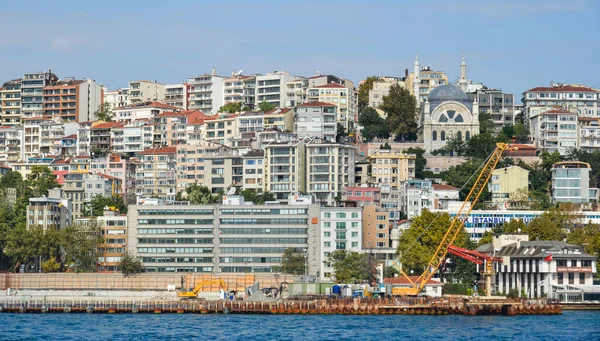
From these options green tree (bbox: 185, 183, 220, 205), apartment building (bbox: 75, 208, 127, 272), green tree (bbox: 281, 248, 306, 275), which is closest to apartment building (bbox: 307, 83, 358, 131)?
green tree (bbox: 185, 183, 220, 205)

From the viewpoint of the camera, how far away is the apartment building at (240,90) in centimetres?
16912

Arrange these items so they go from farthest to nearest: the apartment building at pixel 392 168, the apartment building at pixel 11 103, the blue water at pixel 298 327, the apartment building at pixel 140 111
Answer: the apartment building at pixel 11 103, the apartment building at pixel 140 111, the apartment building at pixel 392 168, the blue water at pixel 298 327

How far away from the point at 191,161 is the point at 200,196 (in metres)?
16.3

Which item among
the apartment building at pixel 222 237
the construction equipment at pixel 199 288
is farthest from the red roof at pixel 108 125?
the construction equipment at pixel 199 288

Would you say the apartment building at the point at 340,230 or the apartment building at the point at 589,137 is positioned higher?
the apartment building at the point at 589,137

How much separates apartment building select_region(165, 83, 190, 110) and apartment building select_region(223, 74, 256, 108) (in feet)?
25.5

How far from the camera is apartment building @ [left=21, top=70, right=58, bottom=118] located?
586ft

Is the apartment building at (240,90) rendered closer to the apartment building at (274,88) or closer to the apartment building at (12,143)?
the apartment building at (274,88)

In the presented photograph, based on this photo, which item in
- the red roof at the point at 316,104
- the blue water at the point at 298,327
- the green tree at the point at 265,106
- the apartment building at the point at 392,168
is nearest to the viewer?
the blue water at the point at 298,327

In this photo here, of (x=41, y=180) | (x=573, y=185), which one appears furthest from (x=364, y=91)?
(x=41, y=180)

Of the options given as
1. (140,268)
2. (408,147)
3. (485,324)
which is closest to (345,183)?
(408,147)

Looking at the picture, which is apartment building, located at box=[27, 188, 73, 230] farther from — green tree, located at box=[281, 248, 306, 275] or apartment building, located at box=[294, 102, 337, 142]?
apartment building, located at box=[294, 102, 337, 142]

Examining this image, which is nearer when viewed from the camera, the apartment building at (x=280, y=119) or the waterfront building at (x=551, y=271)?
the waterfront building at (x=551, y=271)

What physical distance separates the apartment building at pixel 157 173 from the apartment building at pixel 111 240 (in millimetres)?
24274
